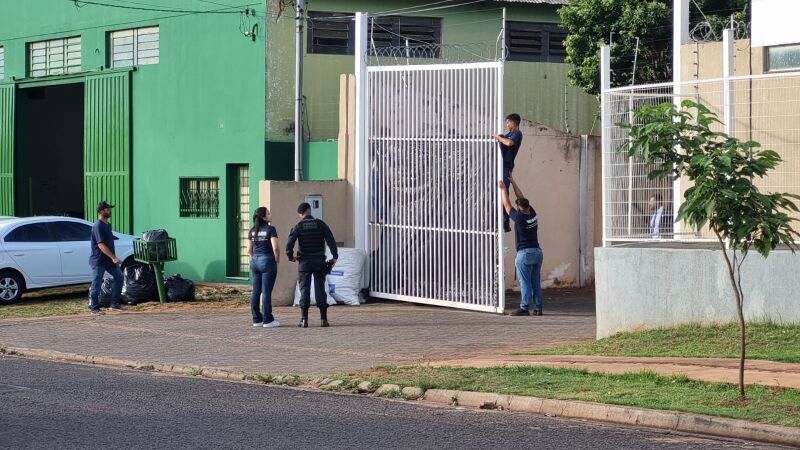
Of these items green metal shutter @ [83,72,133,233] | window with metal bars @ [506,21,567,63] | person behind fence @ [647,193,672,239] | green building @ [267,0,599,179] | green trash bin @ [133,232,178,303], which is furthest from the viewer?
window with metal bars @ [506,21,567,63]

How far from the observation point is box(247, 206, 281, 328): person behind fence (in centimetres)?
1702

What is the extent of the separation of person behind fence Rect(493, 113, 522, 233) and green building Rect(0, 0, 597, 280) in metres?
4.73

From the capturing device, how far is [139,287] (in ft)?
69.4

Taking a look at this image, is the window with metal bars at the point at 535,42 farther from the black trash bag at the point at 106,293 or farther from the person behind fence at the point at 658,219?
the person behind fence at the point at 658,219

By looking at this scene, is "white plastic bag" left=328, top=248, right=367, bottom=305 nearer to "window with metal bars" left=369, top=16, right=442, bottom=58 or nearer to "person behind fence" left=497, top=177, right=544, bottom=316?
"person behind fence" left=497, top=177, right=544, bottom=316

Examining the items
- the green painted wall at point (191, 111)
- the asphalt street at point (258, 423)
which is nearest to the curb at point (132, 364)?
the asphalt street at point (258, 423)

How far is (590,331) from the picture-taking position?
53.0 feet

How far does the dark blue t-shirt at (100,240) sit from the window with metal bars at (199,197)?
4583mm

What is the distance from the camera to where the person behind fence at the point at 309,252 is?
1677cm

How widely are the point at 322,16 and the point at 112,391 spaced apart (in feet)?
46.0

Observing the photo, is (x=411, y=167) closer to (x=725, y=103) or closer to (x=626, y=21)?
(x=725, y=103)

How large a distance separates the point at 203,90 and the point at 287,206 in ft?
17.8

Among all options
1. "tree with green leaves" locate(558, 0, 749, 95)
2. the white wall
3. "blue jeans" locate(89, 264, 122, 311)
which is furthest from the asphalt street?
"tree with green leaves" locate(558, 0, 749, 95)

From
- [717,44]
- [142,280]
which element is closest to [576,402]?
[717,44]
